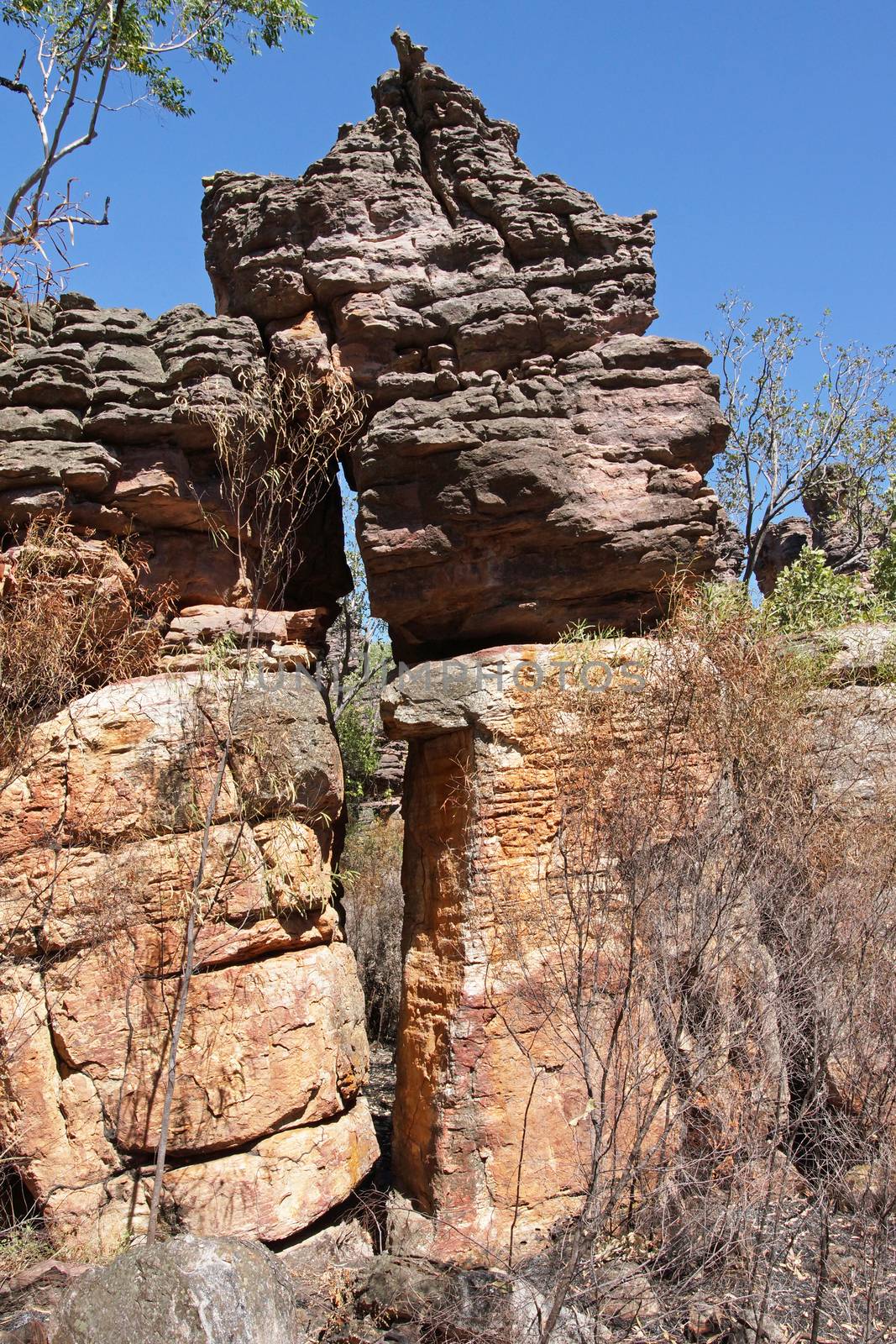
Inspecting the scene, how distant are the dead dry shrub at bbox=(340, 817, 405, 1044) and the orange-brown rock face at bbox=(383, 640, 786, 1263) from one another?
19.3 feet

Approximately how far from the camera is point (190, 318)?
328 inches

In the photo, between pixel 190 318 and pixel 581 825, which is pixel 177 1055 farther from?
pixel 190 318

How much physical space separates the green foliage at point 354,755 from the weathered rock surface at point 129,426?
22.2 feet

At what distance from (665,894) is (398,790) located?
10826 mm

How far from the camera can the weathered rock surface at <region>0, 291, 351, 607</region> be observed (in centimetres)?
775

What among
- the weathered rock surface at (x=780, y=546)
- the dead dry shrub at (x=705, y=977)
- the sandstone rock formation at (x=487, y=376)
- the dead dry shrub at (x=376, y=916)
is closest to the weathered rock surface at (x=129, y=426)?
the sandstone rock formation at (x=487, y=376)

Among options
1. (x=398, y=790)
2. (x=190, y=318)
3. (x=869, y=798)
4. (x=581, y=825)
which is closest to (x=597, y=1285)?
(x=581, y=825)

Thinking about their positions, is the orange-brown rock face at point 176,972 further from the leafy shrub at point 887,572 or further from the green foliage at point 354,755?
the green foliage at point 354,755

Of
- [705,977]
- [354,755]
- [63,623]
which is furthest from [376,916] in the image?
[705,977]

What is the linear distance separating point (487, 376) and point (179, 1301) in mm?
6466

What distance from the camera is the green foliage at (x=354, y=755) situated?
49.0 feet

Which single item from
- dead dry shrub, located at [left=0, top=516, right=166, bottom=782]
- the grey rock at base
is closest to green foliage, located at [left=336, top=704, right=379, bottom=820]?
dead dry shrub, located at [left=0, top=516, right=166, bottom=782]

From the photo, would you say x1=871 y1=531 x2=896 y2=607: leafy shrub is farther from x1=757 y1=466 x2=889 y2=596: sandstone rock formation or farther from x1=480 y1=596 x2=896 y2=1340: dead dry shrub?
x1=480 y1=596 x2=896 y2=1340: dead dry shrub

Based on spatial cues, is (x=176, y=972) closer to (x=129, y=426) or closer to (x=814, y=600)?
(x=129, y=426)
